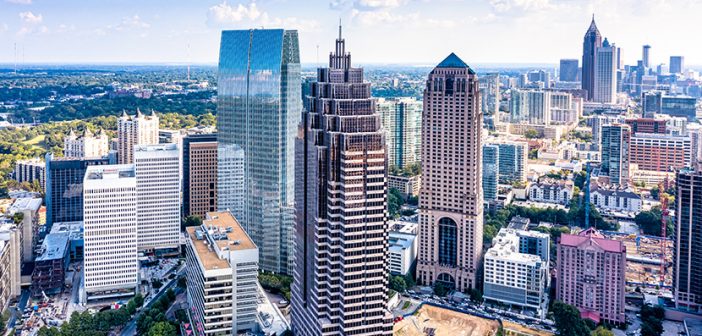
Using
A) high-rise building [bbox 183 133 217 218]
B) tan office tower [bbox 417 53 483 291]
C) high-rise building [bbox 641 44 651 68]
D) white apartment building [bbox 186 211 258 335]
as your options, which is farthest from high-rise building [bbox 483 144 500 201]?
high-rise building [bbox 641 44 651 68]

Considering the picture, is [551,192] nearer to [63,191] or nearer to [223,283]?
[223,283]

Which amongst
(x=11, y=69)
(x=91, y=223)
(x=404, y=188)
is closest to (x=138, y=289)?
(x=91, y=223)

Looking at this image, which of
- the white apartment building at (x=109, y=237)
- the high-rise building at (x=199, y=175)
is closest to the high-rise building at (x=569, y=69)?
the high-rise building at (x=199, y=175)

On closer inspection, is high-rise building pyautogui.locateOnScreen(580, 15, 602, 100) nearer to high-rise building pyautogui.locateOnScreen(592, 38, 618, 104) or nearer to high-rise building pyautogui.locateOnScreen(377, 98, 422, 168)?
high-rise building pyautogui.locateOnScreen(592, 38, 618, 104)

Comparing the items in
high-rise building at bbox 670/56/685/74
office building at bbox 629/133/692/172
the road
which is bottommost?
the road

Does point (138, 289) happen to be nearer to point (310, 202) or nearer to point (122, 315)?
point (122, 315)

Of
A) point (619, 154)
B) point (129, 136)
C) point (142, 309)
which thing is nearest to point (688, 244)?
point (142, 309)
